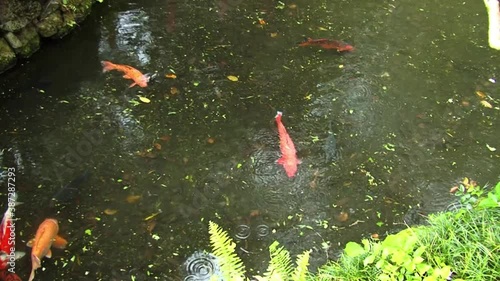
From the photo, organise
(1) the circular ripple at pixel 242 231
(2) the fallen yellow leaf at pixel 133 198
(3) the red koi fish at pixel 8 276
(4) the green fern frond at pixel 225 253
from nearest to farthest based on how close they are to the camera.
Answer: (4) the green fern frond at pixel 225 253
(3) the red koi fish at pixel 8 276
(1) the circular ripple at pixel 242 231
(2) the fallen yellow leaf at pixel 133 198

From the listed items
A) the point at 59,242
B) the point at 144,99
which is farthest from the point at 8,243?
the point at 144,99

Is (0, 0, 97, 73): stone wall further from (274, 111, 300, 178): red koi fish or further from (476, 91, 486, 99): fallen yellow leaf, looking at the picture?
(476, 91, 486, 99): fallen yellow leaf

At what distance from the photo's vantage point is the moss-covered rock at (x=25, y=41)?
4.90 meters

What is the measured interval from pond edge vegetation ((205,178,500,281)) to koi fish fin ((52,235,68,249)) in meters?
1.52

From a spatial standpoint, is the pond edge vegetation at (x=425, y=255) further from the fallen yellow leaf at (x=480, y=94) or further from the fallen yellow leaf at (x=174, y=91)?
the fallen yellow leaf at (x=480, y=94)

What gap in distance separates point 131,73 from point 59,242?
215 centimetres

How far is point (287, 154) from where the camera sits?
14.6 ft

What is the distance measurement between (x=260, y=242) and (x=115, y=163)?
1.54 m

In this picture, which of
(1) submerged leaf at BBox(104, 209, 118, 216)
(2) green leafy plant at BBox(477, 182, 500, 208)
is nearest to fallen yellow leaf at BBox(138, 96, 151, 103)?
(1) submerged leaf at BBox(104, 209, 118, 216)

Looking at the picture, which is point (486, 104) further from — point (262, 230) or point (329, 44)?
point (262, 230)

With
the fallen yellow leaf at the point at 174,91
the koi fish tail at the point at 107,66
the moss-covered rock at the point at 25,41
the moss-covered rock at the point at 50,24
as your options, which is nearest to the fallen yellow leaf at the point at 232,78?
the fallen yellow leaf at the point at 174,91

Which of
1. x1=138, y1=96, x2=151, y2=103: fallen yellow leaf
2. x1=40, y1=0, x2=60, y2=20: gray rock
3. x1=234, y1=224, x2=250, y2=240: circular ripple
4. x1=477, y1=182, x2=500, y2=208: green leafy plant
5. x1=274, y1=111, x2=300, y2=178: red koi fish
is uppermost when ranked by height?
x1=477, y1=182, x2=500, y2=208: green leafy plant

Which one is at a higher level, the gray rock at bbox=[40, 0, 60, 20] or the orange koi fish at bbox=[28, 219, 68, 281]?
the gray rock at bbox=[40, 0, 60, 20]

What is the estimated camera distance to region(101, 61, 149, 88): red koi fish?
5016 millimetres
